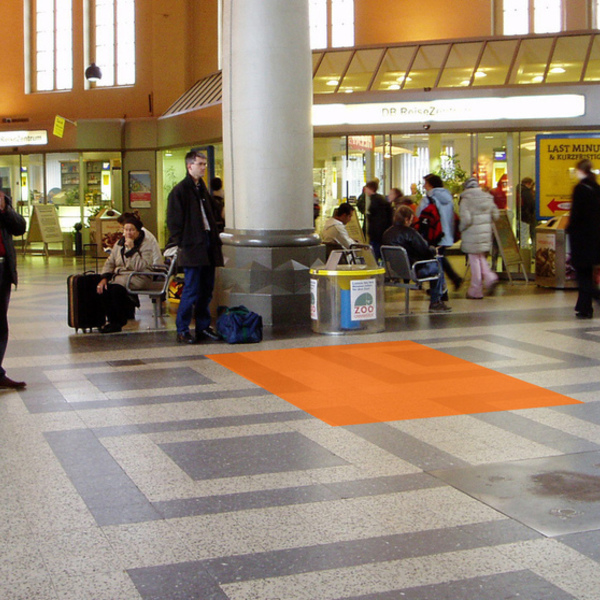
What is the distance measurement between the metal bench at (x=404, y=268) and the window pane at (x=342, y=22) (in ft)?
47.6

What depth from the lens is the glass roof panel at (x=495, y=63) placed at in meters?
16.9

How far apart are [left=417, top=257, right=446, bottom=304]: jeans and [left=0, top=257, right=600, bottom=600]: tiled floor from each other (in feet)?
11.0

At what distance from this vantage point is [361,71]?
1830cm

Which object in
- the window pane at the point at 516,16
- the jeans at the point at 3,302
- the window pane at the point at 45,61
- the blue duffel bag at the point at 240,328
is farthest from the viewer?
the window pane at the point at 45,61

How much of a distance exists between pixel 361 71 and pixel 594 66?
452 centimetres

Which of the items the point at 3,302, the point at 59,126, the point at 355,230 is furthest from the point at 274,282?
the point at 59,126

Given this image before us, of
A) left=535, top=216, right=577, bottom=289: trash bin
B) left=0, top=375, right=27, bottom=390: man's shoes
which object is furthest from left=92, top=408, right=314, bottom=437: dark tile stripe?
left=535, top=216, right=577, bottom=289: trash bin

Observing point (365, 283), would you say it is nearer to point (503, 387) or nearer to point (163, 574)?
point (503, 387)

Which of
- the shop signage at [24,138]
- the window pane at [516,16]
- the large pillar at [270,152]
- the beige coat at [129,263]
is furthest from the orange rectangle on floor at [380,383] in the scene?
the shop signage at [24,138]

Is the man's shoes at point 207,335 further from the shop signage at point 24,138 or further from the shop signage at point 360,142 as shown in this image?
the shop signage at point 24,138

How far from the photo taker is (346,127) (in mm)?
16969

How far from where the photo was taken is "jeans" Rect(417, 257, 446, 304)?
11.1 meters

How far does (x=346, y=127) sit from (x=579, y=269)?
25.2ft

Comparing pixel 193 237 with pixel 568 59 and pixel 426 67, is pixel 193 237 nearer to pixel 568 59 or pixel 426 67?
pixel 426 67
